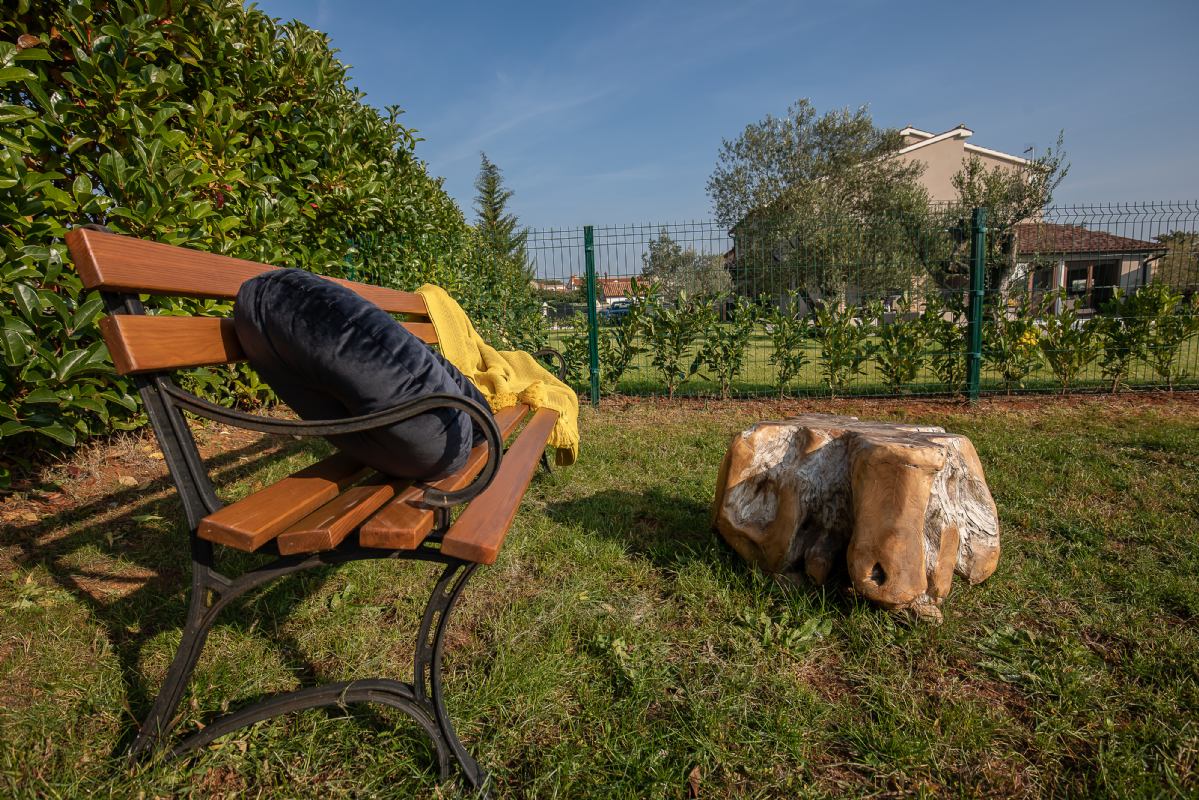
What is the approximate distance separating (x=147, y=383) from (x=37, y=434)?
238 cm

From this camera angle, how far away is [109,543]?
2.50m

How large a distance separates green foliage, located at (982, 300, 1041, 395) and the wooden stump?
4780 mm

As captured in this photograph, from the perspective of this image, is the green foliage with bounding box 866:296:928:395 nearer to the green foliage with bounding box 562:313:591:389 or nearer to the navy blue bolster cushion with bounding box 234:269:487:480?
the green foliage with bounding box 562:313:591:389

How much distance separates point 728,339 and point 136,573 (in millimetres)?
5478

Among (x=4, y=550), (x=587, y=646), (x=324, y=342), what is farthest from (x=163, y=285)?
(x=4, y=550)

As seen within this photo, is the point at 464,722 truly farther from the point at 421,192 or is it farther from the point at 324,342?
the point at 421,192

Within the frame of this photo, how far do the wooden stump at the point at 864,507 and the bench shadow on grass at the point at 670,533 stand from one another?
7cm

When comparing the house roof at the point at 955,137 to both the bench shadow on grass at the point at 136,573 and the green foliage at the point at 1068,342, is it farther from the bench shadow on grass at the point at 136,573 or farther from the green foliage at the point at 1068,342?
the bench shadow on grass at the point at 136,573

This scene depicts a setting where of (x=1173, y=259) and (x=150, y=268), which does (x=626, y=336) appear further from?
(x=1173, y=259)

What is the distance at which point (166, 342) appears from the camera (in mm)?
1298

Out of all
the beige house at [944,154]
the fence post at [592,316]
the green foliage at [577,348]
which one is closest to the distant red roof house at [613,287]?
the fence post at [592,316]

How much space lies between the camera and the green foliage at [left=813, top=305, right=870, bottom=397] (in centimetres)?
617

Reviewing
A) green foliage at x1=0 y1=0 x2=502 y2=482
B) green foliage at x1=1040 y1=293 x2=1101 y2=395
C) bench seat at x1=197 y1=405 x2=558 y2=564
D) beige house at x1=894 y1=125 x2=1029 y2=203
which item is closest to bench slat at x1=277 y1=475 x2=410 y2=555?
bench seat at x1=197 y1=405 x2=558 y2=564

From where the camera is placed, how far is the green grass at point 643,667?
1403 mm
